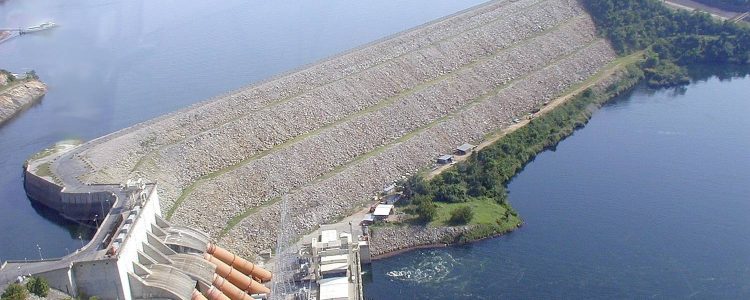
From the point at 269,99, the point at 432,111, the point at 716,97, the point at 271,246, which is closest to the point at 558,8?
the point at 716,97

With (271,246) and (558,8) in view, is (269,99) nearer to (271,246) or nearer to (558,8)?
(271,246)

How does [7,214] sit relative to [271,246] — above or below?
above

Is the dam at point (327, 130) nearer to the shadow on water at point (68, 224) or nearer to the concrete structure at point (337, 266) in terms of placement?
the shadow on water at point (68, 224)

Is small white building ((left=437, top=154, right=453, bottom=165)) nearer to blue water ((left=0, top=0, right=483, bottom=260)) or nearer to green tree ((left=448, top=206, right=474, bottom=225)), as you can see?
green tree ((left=448, top=206, right=474, bottom=225))

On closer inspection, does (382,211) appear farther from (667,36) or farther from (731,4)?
(731,4)

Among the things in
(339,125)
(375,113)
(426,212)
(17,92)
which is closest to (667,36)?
(375,113)
